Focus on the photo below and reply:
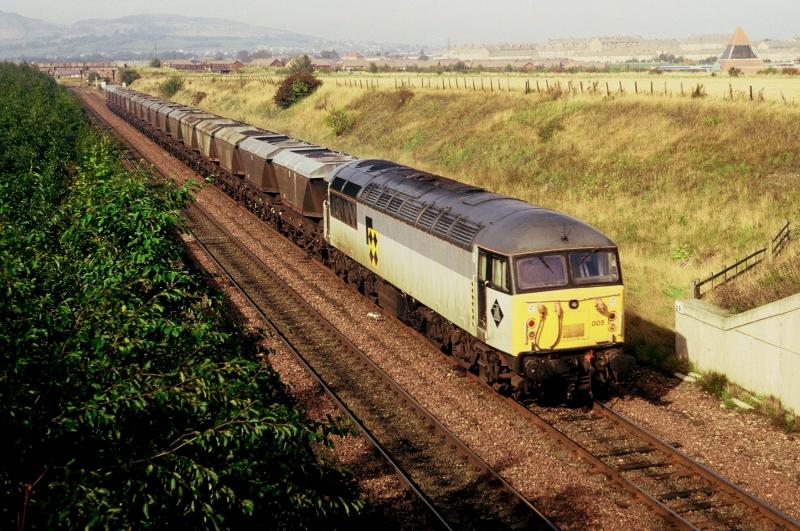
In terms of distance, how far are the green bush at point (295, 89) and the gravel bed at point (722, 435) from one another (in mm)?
72984

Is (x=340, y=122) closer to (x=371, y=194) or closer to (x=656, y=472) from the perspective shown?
(x=371, y=194)

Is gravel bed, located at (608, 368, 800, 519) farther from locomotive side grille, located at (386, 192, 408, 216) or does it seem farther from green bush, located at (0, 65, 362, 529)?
green bush, located at (0, 65, 362, 529)

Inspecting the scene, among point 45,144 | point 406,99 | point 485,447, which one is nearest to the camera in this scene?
point 485,447

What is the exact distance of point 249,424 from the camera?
734cm

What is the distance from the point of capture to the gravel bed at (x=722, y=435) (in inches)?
532

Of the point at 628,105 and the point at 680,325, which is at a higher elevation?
A: the point at 628,105

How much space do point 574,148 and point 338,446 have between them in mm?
31150

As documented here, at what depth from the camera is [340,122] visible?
7006cm

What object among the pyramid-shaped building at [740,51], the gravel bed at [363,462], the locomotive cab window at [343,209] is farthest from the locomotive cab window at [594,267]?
the pyramid-shaped building at [740,51]

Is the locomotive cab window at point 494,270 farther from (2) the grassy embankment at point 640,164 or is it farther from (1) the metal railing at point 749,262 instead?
(1) the metal railing at point 749,262

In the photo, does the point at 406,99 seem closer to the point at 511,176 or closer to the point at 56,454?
the point at 511,176

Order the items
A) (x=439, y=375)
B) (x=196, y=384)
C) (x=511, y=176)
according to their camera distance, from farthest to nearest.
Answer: (x=511, y=176) < (x=439, y=375) < (x=196, y=384)

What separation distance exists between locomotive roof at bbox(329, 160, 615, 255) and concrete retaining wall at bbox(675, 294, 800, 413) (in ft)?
11.4

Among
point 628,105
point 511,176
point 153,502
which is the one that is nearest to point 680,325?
point 153,502
